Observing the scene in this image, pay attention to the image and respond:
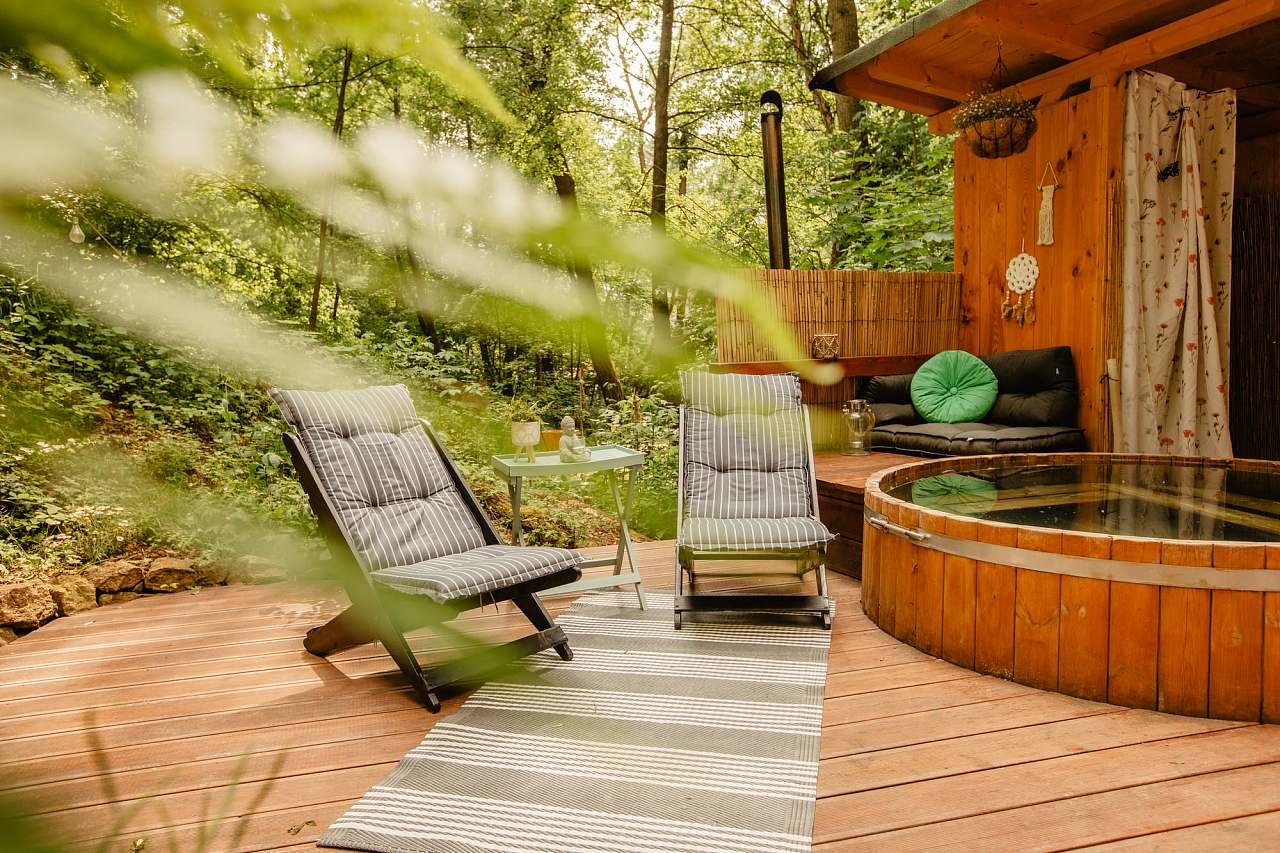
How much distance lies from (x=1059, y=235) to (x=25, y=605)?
6.06 meters

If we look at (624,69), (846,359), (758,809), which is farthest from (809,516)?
(624,69)

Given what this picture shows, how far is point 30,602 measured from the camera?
344cm

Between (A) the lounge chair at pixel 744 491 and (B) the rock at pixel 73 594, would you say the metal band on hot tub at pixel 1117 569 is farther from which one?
(B) the rock at pixel 73 594

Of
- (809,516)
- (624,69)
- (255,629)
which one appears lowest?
(255,629)

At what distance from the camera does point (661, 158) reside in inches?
27.9

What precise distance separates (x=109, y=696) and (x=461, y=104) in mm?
3067

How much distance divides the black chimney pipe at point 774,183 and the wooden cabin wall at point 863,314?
0.34 m

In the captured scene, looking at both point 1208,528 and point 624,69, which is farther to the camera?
point 1208,528

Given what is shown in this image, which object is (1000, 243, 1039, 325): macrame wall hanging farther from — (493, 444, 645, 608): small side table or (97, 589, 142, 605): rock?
(97, 589, 142, 605): rock

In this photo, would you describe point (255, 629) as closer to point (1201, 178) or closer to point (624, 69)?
point (624, 69)

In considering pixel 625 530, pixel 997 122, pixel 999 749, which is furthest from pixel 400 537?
pixel 997 122

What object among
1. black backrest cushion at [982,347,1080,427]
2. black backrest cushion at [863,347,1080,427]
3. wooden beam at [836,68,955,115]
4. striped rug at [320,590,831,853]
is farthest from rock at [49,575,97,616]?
wooden beam at [836,68,955,115]

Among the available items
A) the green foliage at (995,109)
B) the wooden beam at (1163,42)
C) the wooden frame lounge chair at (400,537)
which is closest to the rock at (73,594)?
the wooden frame lounge chair at (400,537)

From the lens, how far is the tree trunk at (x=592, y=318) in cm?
47
